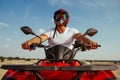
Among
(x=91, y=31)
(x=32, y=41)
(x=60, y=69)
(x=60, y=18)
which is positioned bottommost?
(x=60, y=69)

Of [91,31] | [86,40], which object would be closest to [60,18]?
[86,40]

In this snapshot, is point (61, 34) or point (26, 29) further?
point (61, 34)

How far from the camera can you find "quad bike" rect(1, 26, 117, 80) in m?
4.04

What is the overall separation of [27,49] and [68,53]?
778mm

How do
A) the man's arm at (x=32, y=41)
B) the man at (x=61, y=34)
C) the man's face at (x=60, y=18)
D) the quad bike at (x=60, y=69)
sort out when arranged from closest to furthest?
the quad bike at (x=60, y=69)
the man's arm at (x=32, y=41)
the man at (x=61, y=34)
the man's face at (x=60, y=18)

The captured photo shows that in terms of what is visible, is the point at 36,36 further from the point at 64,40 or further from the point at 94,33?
the point at 94,33

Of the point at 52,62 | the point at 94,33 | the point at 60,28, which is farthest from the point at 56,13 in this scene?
the point at 52,62

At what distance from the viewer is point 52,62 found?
4.88 meters

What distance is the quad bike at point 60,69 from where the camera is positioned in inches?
159

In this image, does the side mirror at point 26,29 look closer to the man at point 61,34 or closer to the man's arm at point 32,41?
the man's arm at point 32,41

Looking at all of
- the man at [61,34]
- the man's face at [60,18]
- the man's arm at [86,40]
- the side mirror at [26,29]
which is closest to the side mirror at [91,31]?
the man's arm at [86,40]

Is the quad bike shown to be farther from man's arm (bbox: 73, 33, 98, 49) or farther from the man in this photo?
the man

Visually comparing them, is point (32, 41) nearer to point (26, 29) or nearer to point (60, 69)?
point (26, 29)

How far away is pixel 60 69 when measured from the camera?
4039 mm
